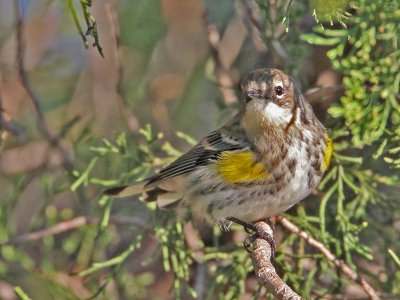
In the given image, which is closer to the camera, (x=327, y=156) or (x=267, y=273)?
(x=267, y=273)

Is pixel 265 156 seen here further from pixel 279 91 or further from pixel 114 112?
pixel 114 112

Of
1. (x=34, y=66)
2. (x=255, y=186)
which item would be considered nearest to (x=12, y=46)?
(x=34, y=66)

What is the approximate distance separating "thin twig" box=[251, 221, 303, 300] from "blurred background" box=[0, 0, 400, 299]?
0.78 metres

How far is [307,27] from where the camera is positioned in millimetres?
3840

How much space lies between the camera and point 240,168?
133 inches

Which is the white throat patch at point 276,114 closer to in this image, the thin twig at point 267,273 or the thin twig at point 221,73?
the thin twig at point 267,273

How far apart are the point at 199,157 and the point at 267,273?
1086mm

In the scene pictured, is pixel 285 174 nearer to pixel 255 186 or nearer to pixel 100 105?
pixel 255 186

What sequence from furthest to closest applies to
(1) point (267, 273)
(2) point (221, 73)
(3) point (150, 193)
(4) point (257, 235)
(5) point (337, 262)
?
(2) point (221, 73) → (3) point (150, 193) → (5) point (337, 262) → (4) point (257, 235) → (1) point (267, 273)

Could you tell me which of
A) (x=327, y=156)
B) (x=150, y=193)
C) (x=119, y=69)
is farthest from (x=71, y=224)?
(x=327, y=156)

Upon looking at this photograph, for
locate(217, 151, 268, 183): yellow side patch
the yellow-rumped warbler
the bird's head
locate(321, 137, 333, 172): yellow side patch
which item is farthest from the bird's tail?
locate(321, 137, 333, 172): yellow side patch

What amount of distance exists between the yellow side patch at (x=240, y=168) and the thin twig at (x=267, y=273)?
0.24 m

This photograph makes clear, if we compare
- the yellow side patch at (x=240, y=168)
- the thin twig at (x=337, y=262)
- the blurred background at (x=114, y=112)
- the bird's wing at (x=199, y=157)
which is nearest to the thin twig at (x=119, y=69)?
the blurred background at (x=114, y=112)

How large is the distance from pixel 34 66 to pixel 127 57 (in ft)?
1.76
